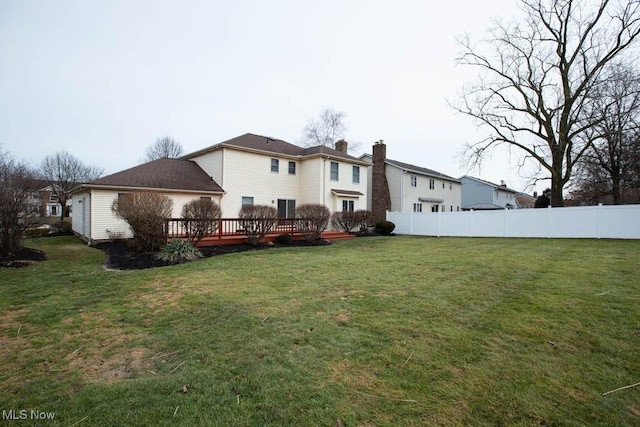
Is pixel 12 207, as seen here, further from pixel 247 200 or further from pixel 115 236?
pixel 247 200

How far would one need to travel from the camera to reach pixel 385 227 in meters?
20.4

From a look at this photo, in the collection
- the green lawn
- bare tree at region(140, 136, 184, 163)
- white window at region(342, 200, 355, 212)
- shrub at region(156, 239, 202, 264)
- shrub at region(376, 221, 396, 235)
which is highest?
bare tree at region(140, 136, 184, 163)

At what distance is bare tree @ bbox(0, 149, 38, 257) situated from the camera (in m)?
8.89

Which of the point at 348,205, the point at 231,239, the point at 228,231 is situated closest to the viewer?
the point at 231,239

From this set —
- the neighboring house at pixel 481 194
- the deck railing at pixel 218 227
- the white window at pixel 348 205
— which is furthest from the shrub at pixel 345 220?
the neighboring house at pixel 481 194

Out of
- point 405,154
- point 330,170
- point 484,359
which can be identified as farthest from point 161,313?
point 405,154

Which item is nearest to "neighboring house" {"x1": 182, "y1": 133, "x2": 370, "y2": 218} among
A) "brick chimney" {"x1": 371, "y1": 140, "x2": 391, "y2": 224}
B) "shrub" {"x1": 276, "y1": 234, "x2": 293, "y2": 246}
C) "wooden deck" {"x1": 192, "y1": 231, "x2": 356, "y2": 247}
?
"brick chimney" {"x1": 371, "y1": 140, "x2": 391, "y2": 224}

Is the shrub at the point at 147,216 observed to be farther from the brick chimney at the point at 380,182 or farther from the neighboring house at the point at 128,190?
the brick chimney at the point at 380,182

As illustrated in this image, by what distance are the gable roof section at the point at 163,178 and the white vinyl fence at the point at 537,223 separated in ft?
43.3

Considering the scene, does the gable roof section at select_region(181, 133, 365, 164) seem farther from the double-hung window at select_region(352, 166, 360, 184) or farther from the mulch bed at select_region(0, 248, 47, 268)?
the mulch bed at select_region(0, 248, 47, 268)

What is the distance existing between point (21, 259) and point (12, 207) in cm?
160

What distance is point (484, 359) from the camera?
3029mm

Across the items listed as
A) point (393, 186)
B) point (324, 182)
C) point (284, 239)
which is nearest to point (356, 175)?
point (324, 182)

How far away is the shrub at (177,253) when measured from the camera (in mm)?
9156
